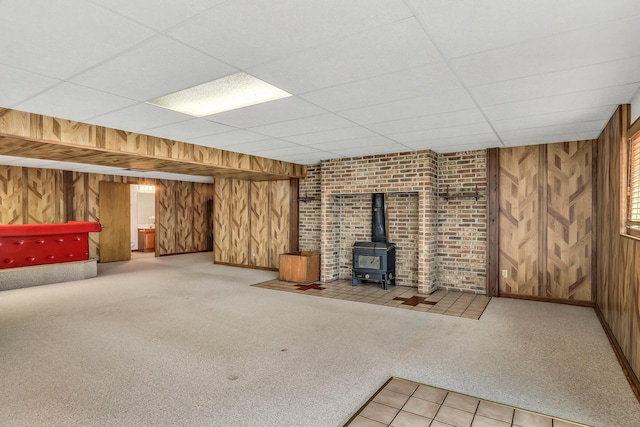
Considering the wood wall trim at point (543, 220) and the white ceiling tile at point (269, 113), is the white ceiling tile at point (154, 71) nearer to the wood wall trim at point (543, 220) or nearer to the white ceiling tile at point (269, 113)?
the white ceiling tile at point (269, 113)

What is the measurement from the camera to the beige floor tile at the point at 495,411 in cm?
219

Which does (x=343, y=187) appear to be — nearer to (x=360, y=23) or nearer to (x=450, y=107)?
(x=450, y=107)

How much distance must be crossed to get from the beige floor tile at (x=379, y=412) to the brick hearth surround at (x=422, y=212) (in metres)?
3.44

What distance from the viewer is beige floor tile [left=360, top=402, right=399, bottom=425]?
7.10 ft

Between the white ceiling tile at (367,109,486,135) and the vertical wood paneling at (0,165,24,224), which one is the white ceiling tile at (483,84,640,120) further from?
the vertical wood paneling at (0,165,24,224)

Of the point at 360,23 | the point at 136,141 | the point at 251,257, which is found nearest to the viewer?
the point at 360,23

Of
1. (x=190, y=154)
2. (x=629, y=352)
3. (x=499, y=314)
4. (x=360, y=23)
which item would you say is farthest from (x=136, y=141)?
(x=629, y=352)

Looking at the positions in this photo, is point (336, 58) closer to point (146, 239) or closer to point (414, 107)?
point (414, 107)

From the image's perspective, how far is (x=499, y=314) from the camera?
14.5ft

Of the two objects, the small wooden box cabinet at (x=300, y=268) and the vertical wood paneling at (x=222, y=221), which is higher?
the vertical wood paneling at (x=222, y=221)

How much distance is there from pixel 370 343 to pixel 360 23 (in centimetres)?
280

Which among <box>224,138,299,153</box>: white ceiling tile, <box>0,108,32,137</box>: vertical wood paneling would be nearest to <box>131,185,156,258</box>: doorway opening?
<box>224,138,299,153</box>: white ceiling tile

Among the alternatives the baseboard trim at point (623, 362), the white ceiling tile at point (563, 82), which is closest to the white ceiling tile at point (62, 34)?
the white ceiling tile at point (563, 82)

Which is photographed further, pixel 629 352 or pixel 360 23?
pixel 629 352
